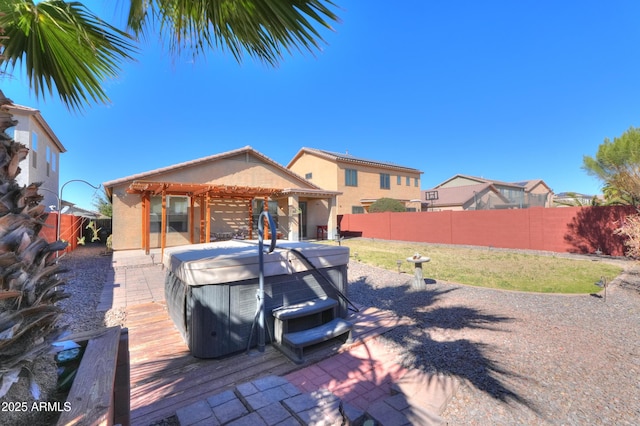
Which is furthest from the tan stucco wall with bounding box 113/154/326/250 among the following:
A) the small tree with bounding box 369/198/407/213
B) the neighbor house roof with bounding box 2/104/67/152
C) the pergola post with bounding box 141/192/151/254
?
the small tree with bounding box 369/198/407/213

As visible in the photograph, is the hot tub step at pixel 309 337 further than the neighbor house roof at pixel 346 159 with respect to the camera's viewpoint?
No

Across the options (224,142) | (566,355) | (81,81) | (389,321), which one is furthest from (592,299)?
(224,142)

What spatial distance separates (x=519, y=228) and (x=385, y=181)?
46.4ft

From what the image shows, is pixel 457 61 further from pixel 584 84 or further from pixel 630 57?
pixel 584 84

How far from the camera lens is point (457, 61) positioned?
14508mm

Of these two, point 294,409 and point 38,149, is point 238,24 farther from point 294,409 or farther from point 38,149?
point 38,149

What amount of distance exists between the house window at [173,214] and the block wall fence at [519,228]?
45.2 ft

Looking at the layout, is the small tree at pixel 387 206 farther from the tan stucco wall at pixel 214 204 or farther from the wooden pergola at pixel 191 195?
the wooden pergola at pixel 191 195

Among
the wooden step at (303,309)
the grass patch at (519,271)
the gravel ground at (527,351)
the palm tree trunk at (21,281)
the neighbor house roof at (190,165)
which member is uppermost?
the neighbor house roof at (190,165)

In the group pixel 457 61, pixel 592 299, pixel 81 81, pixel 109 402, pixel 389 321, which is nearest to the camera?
pixel 109 402

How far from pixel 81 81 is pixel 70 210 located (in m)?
18.6

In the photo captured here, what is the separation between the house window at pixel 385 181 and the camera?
1061 inches

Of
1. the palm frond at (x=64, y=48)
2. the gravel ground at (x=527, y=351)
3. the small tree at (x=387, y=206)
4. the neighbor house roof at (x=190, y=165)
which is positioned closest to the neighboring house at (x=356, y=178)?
the small tree at (x=387, y=206)

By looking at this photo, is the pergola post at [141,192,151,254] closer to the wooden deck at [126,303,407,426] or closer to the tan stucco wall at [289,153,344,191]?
the wooden deck at [126,303,407,426]
